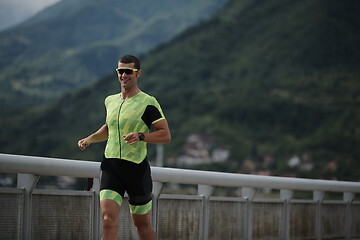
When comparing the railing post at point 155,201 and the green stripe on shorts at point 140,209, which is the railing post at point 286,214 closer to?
the railing post at point 155,201

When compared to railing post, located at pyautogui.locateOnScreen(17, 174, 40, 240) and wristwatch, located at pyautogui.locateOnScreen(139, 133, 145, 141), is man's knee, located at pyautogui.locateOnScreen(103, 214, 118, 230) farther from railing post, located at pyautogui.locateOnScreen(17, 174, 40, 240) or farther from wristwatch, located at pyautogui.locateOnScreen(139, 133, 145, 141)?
railing post, located at pyautogui.locateOnScreen(17, 174, 40, 240)

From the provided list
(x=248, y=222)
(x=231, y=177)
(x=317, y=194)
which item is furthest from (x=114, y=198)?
(x=317, y=194)

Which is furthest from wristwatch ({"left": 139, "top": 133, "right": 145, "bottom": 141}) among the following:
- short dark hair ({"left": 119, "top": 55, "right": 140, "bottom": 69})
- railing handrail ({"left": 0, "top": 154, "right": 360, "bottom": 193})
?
railing handrail ({"left": 0, "top": 154, "right": 360, "bottom": 193})

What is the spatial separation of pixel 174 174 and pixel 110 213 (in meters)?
2.92

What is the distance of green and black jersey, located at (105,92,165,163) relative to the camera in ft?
23.8

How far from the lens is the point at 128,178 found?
24.1 ft

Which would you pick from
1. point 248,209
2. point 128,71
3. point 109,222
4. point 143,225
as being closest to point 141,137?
point 128,71

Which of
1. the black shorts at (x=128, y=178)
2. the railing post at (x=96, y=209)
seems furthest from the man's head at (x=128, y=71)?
the railing post at (x=96, y=209)

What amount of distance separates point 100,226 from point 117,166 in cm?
209

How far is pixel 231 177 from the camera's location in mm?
11305

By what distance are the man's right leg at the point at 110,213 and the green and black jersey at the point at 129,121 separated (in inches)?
12.5

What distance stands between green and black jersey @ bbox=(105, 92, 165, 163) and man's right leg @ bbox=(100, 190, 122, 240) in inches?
12.5

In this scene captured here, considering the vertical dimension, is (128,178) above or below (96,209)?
above

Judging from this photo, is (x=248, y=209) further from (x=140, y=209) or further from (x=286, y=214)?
(x=140, y=209)
